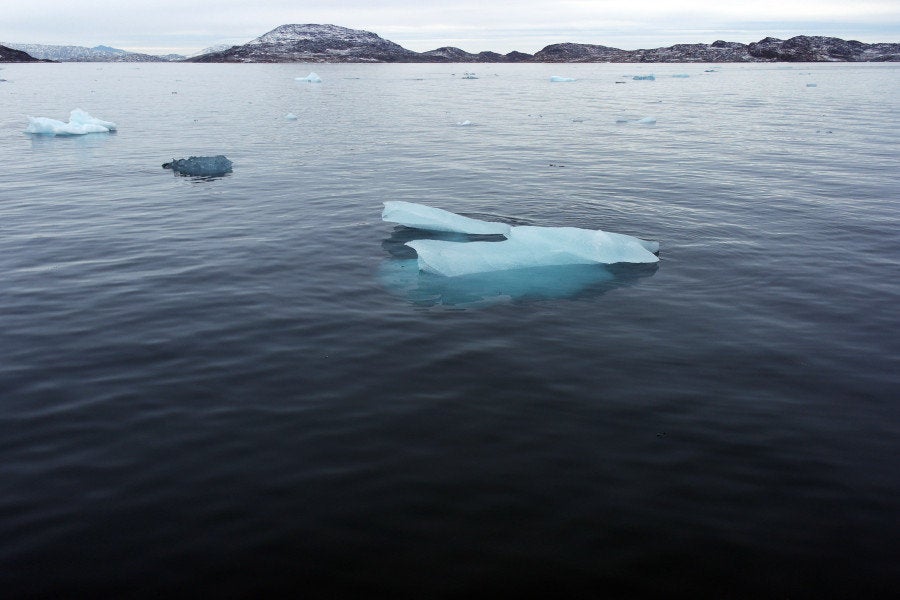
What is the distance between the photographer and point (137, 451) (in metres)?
6.70

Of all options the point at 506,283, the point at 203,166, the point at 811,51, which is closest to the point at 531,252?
the point at 506,283

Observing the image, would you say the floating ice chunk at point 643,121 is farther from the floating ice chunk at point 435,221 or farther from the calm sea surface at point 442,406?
the floating ice chunk at point 435,221

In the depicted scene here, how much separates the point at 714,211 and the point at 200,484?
1517cm

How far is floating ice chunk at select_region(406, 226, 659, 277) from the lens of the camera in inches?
472

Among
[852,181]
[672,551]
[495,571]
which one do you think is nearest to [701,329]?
[672,551]

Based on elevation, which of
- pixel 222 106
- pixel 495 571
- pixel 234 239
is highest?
pixel 222 106

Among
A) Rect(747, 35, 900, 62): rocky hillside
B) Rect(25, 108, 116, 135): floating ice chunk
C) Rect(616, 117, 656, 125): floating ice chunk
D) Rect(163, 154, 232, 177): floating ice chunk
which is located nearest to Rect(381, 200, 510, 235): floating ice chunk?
Rect(163, 154, 232, 177): floating ice chunk

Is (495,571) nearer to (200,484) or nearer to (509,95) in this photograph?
(200,484)

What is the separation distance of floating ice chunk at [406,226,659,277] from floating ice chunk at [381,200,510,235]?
70.9 inches

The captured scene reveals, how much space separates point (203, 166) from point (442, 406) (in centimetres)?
1824

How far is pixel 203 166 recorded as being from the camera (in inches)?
887

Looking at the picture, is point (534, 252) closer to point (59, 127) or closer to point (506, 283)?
point (506, 283)

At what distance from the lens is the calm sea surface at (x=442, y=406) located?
5262 mm

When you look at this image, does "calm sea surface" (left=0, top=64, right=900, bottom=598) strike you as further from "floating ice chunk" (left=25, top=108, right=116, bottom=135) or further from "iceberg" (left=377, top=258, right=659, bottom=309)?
"floating ice chunk" (left=25, top=108, right=116, bottom=135)
